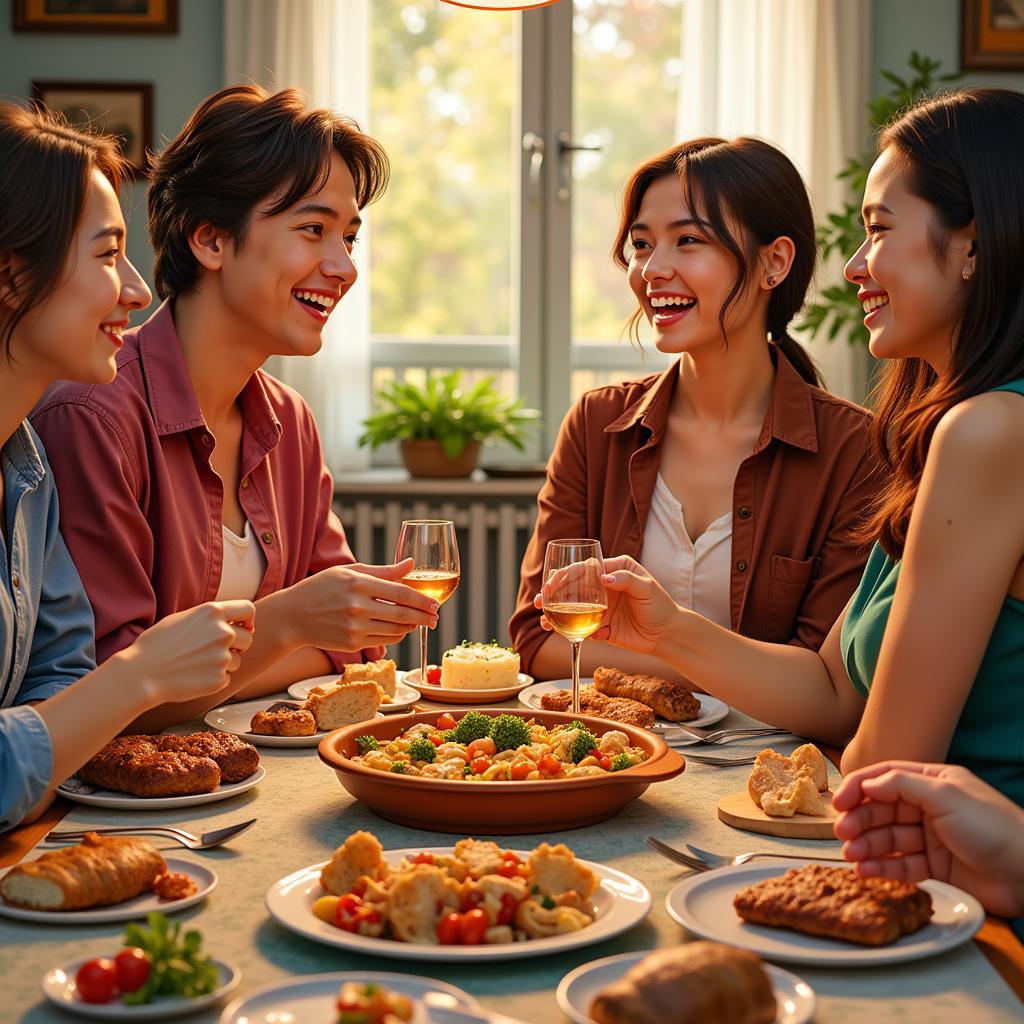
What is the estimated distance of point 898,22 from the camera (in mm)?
4895

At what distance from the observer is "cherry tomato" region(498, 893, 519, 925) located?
3.74 feet

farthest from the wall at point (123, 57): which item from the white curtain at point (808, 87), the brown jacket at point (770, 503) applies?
the brown jacket at point (770, 503)

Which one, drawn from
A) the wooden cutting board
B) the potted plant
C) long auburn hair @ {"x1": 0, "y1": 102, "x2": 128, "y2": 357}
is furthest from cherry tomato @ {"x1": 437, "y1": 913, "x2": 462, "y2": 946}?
the potted plant

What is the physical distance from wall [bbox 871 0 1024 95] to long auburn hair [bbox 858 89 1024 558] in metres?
3.40

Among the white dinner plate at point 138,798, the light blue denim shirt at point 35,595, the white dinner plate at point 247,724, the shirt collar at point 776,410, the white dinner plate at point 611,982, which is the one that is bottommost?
the white dinner plate at point 247,724

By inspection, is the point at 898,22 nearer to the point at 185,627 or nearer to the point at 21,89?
the point at 21,89

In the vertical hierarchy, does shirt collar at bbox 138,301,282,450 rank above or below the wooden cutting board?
above

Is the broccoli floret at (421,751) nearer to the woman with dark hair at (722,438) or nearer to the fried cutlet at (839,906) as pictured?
the fried cutlet at (839,906)

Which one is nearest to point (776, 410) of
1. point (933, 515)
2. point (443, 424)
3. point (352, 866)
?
point (933, 515)

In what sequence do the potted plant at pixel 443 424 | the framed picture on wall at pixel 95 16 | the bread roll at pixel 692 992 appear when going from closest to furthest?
the bread roll at pixel 692 992
the potted plant at pixel 443 424
the framed picture on wall at pixel 95 16

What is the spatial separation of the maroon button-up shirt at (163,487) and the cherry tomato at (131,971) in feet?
3.29

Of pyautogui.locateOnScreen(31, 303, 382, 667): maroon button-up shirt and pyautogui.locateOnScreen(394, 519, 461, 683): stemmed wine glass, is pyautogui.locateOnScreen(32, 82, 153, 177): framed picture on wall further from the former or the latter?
pyautogui.locateOnScreen(394, 519, 461, 683): stemmed wine glass

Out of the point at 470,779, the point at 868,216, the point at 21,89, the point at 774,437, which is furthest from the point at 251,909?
the point at 21,89

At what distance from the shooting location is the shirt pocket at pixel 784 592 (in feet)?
8.24
